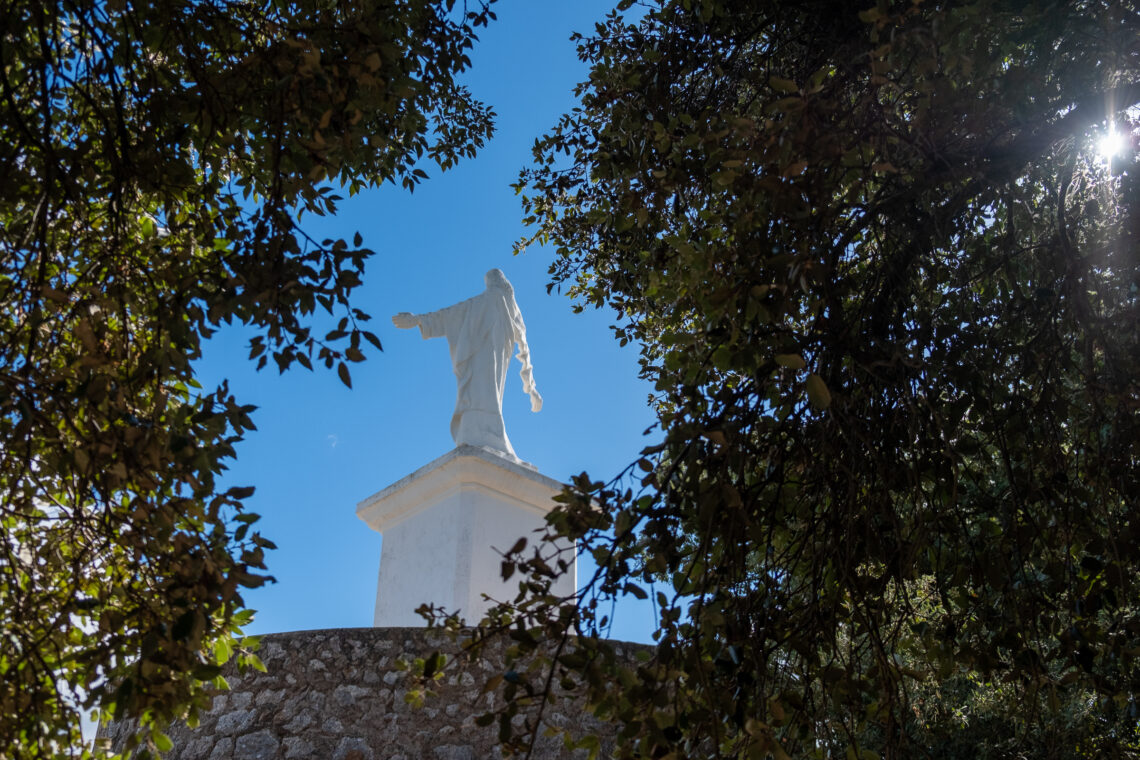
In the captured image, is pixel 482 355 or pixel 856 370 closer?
pixel 856 370

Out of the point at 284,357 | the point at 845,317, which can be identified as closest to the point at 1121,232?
the point at 845,317

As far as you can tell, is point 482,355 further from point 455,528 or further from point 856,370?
point 856,370

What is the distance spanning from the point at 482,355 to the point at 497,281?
858 millimetres

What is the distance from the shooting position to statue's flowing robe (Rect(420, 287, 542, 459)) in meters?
8.53

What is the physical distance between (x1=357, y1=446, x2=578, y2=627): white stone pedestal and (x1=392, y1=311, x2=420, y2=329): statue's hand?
5.47 ft

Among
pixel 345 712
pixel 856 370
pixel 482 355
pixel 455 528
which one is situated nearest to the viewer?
pixel 856 370

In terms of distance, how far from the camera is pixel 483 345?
9.09m

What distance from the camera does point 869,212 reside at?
3.62 metres

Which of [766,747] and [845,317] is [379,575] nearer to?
[845,317]

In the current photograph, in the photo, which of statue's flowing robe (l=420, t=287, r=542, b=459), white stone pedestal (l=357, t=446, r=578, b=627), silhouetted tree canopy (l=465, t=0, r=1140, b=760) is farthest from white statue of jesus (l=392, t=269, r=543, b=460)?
silhouetted tree canopy (l=465, t=0, r=1140, b=760)

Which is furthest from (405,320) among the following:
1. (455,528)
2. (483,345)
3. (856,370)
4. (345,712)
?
(856,370)

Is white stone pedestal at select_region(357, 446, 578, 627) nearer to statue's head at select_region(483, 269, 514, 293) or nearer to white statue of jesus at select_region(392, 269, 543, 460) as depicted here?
white statue of jesus at select_region(392, 269, 543, 460)

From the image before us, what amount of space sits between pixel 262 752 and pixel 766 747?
154 inches

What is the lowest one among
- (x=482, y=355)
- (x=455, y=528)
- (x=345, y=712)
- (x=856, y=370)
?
(x=345, y=712)
